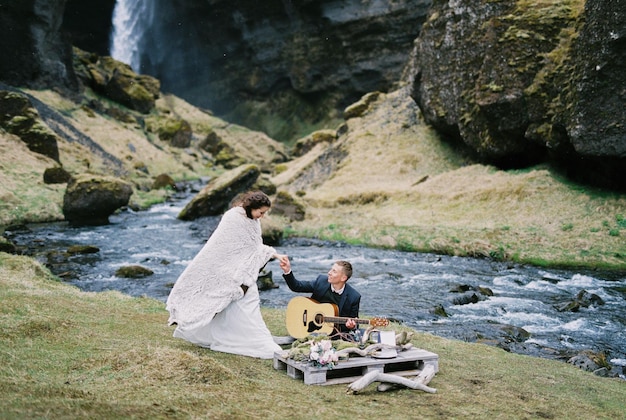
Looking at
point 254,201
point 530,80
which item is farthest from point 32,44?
point 254,201

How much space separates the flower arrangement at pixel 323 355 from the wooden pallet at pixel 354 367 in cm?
8

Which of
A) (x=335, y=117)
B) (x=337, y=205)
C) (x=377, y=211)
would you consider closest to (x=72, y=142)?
(x=337, y=205)

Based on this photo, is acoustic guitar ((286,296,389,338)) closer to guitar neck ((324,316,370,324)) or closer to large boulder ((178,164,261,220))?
guitar neck ((324,316,370,324))

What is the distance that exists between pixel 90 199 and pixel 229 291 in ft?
87.9

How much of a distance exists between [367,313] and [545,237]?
511 inches

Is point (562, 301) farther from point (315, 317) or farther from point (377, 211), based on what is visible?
point (377, 211)

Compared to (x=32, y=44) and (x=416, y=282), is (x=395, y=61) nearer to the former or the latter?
(x=32, y=44)

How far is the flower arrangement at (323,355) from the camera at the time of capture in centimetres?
823

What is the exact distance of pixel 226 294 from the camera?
370 inches

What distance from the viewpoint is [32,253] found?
965 inches

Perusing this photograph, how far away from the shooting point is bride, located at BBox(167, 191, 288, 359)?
31.1ft

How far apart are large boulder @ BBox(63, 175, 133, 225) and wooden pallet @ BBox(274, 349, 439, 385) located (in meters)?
27.6

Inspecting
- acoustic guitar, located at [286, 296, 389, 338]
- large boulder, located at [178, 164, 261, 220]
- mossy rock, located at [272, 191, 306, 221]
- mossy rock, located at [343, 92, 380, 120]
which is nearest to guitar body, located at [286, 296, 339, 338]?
acoustic guitar, located at [286, 296, 389, 338]

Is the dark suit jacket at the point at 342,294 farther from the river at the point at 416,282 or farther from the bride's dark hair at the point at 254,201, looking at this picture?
the river at the point at 416,282
